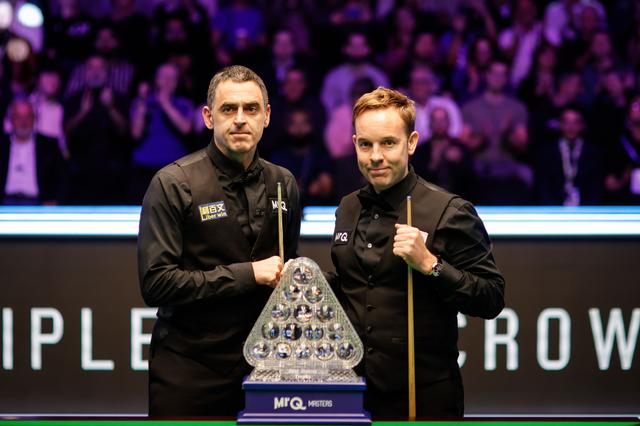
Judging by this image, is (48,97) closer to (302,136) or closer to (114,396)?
(302,136)

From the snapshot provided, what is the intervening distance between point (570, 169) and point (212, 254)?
3.72 meters

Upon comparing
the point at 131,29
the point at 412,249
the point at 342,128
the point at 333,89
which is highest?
the point at 131,29

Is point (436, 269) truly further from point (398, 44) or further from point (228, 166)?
point (398, 44)

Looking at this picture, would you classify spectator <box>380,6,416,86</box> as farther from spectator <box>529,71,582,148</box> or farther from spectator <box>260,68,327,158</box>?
spectator <box>529,71,582,148</box>

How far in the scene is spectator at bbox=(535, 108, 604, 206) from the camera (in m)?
5.96

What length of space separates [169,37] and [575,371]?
3684mm

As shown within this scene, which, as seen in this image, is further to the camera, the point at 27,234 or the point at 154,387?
the point at 27,234

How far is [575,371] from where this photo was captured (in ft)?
16.1

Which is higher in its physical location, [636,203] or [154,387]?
[636,203]

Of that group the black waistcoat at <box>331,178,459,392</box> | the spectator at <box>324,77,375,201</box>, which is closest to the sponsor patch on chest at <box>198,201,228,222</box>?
the black waistcoat at <box>331,178,459,392</box>

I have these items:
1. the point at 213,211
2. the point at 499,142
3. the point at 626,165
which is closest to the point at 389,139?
the point at 213,211

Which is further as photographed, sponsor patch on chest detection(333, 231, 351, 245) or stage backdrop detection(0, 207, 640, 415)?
stage backdrop detection(0, 207, 640, 415)

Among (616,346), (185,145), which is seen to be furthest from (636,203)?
(185,145)

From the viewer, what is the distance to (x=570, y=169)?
6016 millimetres
